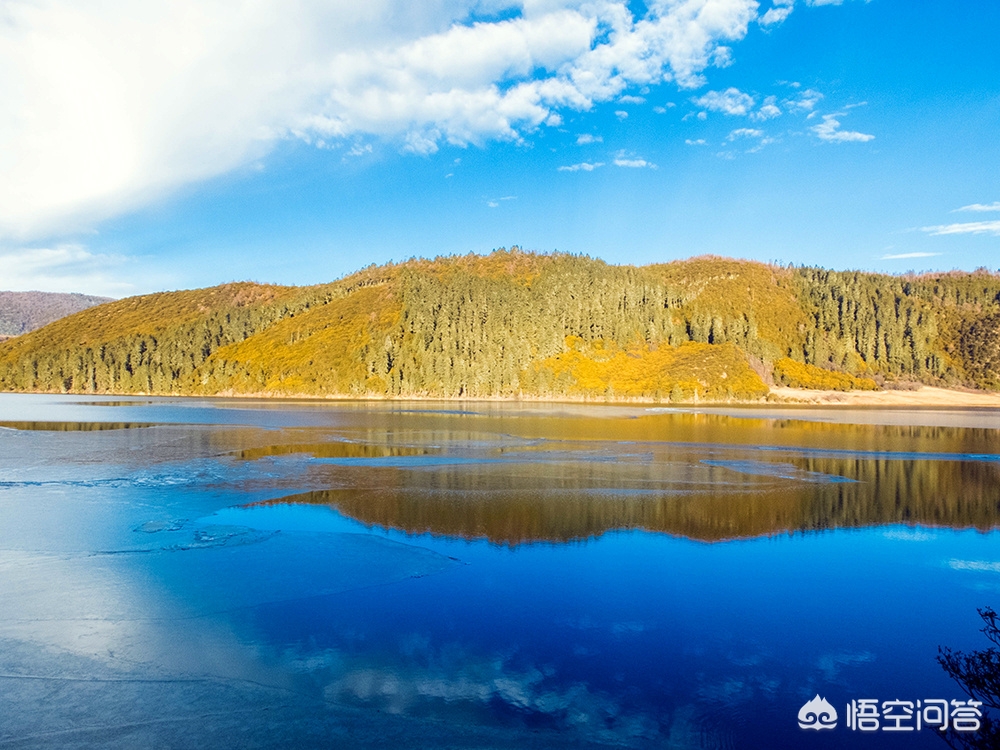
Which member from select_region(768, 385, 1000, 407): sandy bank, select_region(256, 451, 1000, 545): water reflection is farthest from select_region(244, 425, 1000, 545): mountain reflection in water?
select_region(768, 385, 1000, 407): sandy bank

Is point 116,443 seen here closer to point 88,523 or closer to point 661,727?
point 88,523

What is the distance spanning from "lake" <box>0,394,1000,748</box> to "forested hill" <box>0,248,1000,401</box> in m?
89.0

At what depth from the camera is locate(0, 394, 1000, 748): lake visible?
23.5ft

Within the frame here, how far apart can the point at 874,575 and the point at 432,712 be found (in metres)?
10.0

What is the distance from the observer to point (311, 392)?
424 ft

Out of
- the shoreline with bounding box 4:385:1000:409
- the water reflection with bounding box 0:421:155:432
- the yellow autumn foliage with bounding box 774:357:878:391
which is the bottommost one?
the shoreline with bounding box 4:385:1000:409

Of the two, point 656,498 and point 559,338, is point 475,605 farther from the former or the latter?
point 559,338

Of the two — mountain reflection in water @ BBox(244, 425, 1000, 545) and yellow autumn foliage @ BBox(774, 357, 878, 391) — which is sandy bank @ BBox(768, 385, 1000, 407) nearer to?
yellow autumn foliage @ BBox(774, 357, 878, 391)

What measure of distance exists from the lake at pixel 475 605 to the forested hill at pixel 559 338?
89029 mm

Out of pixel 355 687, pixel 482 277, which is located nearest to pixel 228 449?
pixel 355 687

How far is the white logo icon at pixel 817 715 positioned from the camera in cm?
736

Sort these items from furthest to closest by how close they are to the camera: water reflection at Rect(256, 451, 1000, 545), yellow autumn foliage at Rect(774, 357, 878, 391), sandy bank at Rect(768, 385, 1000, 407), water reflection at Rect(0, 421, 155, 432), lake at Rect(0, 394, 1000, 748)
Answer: yellow autumn foliage at Rect(774, 357, 878, 391) < sandy bank at Rect(768, 385, 1000, 407) < water reflection at Rect(0, 421, 155, 432) < water reflection at Rect(256, 451, 1000, 545) < lake at Rect(0, 394, 1000, 748)

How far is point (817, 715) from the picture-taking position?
756 cm

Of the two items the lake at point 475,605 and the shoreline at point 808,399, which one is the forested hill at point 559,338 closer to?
the shoreline at point 808,399
